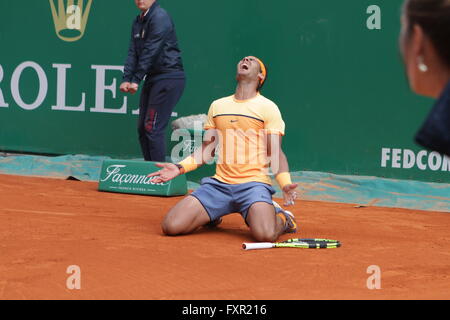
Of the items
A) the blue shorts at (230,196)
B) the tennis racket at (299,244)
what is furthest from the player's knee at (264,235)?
the blue shorts at (230,196)

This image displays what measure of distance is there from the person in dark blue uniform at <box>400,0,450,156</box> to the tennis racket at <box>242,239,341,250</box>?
3997mm

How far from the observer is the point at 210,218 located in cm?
591

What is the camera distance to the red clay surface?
4.20 metres

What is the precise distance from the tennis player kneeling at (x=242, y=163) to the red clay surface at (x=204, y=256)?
18cm

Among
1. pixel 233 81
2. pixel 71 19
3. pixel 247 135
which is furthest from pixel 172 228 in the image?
pixel 71 19

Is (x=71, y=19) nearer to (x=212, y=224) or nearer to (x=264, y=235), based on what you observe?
(x=212, y=224)

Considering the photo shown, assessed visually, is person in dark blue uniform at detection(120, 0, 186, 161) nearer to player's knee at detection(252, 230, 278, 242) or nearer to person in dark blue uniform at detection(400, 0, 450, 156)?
player's knee at detection(252, 230, 278, 242)

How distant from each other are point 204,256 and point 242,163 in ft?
3.26

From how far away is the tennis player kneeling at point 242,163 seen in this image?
580 cm

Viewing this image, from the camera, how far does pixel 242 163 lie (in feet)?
19.3

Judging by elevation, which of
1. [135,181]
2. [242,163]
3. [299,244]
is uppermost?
[242,163]

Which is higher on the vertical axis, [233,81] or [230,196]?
[233,81]

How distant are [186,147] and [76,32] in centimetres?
234

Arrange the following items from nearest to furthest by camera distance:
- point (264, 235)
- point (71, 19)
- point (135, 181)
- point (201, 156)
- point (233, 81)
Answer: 1. point (264, 235)
2. point (201, 156)
3. point (135, 181)
4. point (233, 81)
5. point (71, 19)
